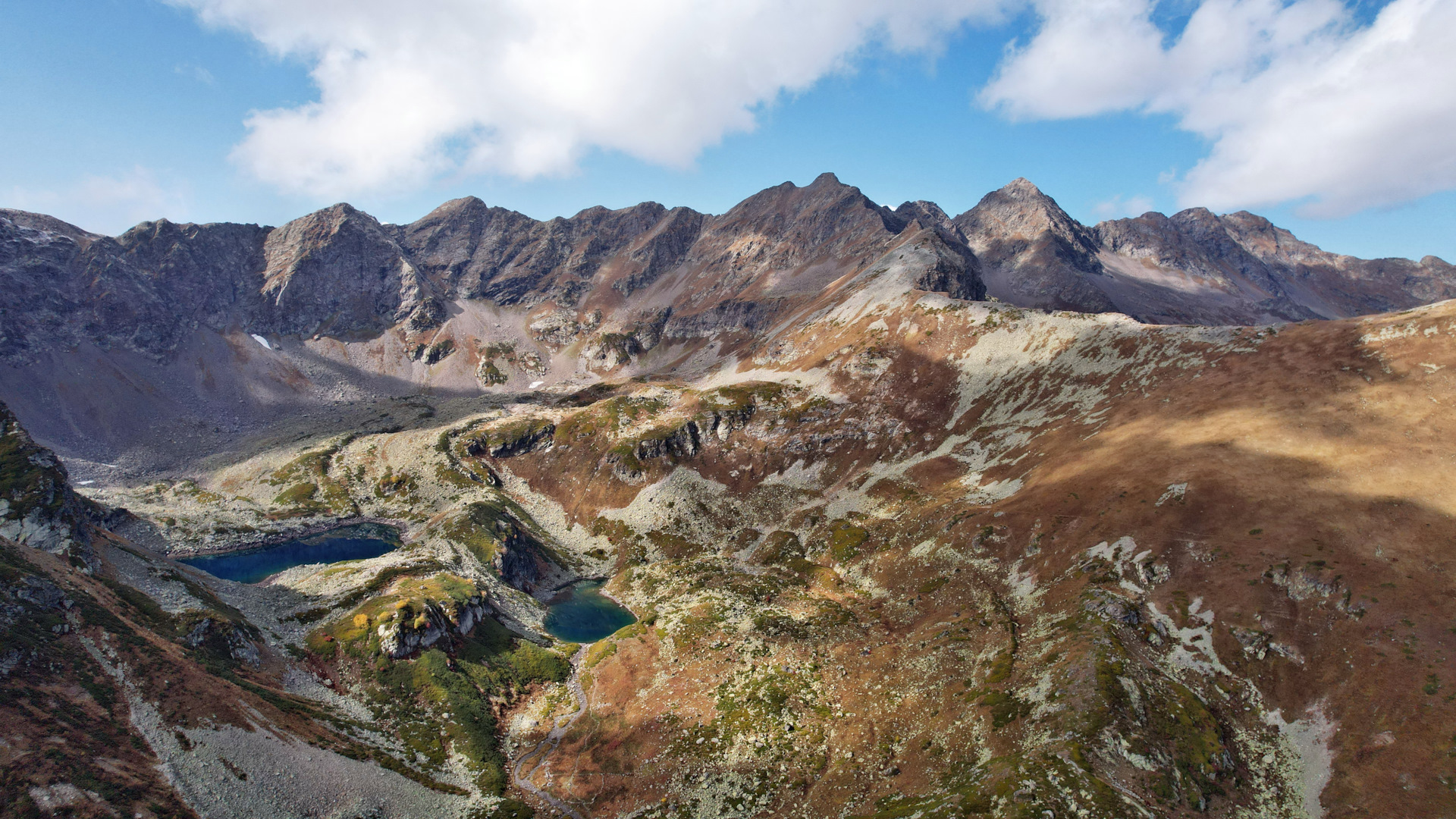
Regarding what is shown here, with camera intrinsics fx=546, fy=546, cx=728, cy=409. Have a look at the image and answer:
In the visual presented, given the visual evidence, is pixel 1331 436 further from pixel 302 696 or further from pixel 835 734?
pixel 302 696

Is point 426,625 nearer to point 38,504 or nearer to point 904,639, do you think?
point 38,504

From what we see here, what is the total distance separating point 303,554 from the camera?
431 feet

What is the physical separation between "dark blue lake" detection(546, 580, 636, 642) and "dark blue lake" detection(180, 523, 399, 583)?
49.3m

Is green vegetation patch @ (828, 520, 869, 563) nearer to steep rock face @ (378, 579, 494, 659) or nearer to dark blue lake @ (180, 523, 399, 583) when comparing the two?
steep rock face @ (378, 579, 494, 659)

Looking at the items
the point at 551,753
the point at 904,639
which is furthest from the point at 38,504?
the point at 904,639

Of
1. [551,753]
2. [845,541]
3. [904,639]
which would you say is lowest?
[551,753]

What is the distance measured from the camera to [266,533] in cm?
13812

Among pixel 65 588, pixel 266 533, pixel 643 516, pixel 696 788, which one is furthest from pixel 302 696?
pixel 266 533

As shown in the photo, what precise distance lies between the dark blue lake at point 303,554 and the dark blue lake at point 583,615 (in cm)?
4929

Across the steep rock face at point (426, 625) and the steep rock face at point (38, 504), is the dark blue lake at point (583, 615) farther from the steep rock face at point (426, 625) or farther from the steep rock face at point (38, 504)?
the steep rock face at point (38, 504)

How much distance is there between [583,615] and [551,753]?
48259 mm

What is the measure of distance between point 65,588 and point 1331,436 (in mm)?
141623

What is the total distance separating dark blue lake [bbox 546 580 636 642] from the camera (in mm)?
101062

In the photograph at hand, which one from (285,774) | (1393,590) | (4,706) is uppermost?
(4,706)
